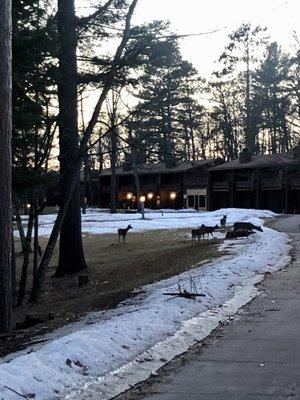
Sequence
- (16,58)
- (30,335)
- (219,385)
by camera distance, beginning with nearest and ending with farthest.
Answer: (219,385), (30,335), (16,58)

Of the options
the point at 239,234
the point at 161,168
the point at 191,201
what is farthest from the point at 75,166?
the point at 161,168

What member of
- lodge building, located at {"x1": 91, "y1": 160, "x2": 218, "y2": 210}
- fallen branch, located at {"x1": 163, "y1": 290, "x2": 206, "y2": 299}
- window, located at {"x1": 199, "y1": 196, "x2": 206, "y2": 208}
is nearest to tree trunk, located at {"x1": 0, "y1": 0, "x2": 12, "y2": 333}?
fallen branch, located at {"x1": 163, "y1": 290, "x2": 206, "y2": 299}

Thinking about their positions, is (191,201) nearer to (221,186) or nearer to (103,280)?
(221,186)

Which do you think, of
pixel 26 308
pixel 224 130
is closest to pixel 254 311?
pixel 26 308

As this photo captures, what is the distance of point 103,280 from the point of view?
17672 mm

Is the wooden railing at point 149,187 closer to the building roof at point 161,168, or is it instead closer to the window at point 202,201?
the building roof at point 161,168

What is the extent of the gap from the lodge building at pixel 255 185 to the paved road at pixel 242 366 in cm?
4858

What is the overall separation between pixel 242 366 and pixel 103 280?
11.9 m

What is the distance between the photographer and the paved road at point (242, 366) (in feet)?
16.8

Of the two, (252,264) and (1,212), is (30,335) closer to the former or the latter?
(1,212)

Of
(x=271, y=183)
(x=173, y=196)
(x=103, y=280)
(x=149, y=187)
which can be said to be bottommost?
(x=103, y=280)

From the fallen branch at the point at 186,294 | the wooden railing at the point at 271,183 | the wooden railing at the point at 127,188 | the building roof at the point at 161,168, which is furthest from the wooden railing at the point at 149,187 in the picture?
the fallen branch at the point at 186,294

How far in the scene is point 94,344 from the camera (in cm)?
618

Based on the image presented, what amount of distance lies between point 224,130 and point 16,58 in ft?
234
